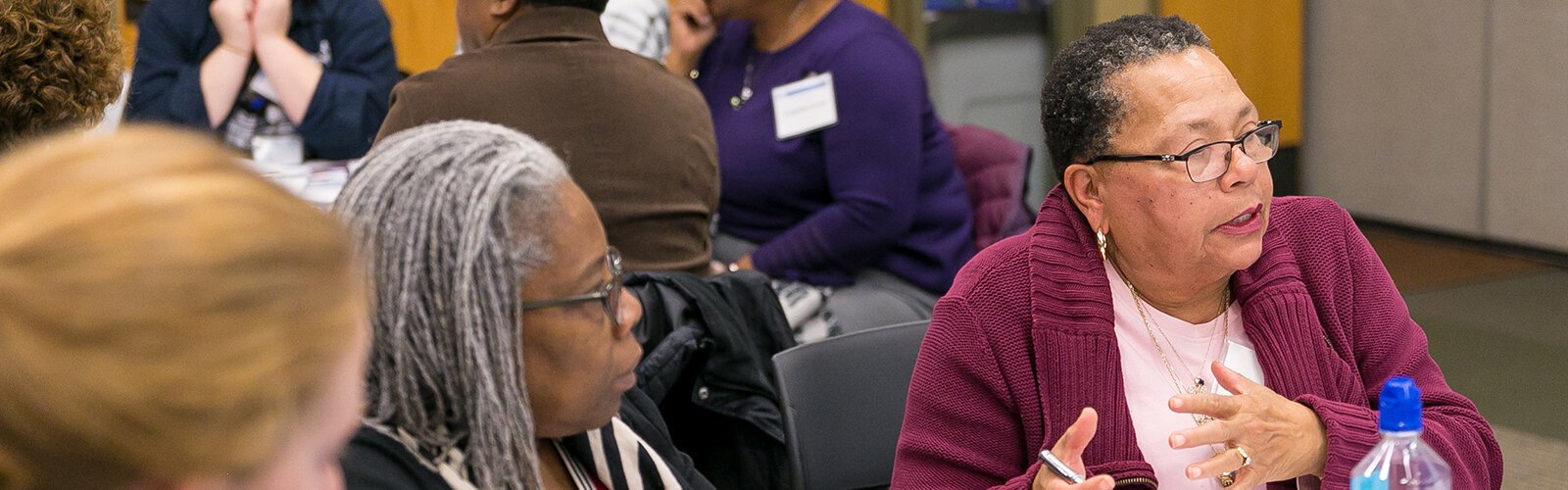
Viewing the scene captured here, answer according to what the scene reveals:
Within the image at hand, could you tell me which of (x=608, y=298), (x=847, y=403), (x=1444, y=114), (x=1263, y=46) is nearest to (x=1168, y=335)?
(x=847, y=403)

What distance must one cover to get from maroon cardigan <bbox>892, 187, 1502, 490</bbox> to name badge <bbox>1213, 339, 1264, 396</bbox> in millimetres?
29

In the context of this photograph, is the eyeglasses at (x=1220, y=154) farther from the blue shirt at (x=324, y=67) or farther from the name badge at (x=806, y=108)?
the blue shirt at (x=324, y=67)

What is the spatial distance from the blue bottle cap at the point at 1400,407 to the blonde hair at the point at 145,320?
1097 mm

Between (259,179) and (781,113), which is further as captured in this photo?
(781,113)

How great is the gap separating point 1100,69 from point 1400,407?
23.3 inches

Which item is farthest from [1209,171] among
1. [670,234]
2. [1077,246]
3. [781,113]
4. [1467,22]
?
[1467,22]

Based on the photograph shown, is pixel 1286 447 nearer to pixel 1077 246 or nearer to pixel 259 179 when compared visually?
pixel 1077 246

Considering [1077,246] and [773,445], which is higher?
[1077,246]

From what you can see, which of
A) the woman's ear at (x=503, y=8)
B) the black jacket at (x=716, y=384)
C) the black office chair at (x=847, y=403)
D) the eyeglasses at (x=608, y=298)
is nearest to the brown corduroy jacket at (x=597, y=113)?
the woman's ear at (x=503, y=8)

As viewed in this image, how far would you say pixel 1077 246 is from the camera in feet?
6.15

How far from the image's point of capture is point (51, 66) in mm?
1604

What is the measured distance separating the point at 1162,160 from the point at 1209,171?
0.19 feet

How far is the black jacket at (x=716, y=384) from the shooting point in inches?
93.6

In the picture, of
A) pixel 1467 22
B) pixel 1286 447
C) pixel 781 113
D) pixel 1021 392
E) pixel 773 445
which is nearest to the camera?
pixel 1286 447
